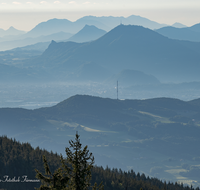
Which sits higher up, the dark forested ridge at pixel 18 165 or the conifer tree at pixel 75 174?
the dark forested ridge at pixel 18 165

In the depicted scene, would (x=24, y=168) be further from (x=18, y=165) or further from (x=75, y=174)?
(x=75, y=174)

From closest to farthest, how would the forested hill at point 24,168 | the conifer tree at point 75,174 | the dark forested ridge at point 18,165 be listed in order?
the conifer tree at point 75,174, the dark forested ridge at point 18,165, the forested hill at point 24,168

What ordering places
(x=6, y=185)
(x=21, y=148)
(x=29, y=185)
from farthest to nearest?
(x=21, y=148)
(x=29, y=185)
(x=6, y=185)

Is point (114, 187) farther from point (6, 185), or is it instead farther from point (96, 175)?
point (6, 185)

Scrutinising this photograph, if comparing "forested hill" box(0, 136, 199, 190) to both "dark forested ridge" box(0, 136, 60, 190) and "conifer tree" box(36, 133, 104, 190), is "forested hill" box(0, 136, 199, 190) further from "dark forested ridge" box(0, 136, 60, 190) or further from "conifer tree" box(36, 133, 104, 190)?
"conifer tree" box(36, 133, 104, 190)

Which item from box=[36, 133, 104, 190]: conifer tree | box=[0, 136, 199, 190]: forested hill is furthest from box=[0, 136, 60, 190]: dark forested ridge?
box=[36, 133, 104, 190]: conifer tree

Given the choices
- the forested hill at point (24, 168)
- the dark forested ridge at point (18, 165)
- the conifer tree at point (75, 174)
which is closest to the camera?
the conifer tree at point (75, 174)

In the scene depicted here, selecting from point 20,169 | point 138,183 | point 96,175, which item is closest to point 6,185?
point 20,169

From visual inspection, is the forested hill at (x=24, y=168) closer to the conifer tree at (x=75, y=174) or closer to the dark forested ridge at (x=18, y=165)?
the dark forested ridge at (x=18, y=165)

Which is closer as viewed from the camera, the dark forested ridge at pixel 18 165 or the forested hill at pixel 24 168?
the dark forested ridge at pixel 18 165

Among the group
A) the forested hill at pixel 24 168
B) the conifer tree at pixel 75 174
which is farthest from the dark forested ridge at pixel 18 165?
the conifer tree at pixel 75 174

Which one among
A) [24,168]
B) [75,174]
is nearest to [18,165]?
[24,168]
